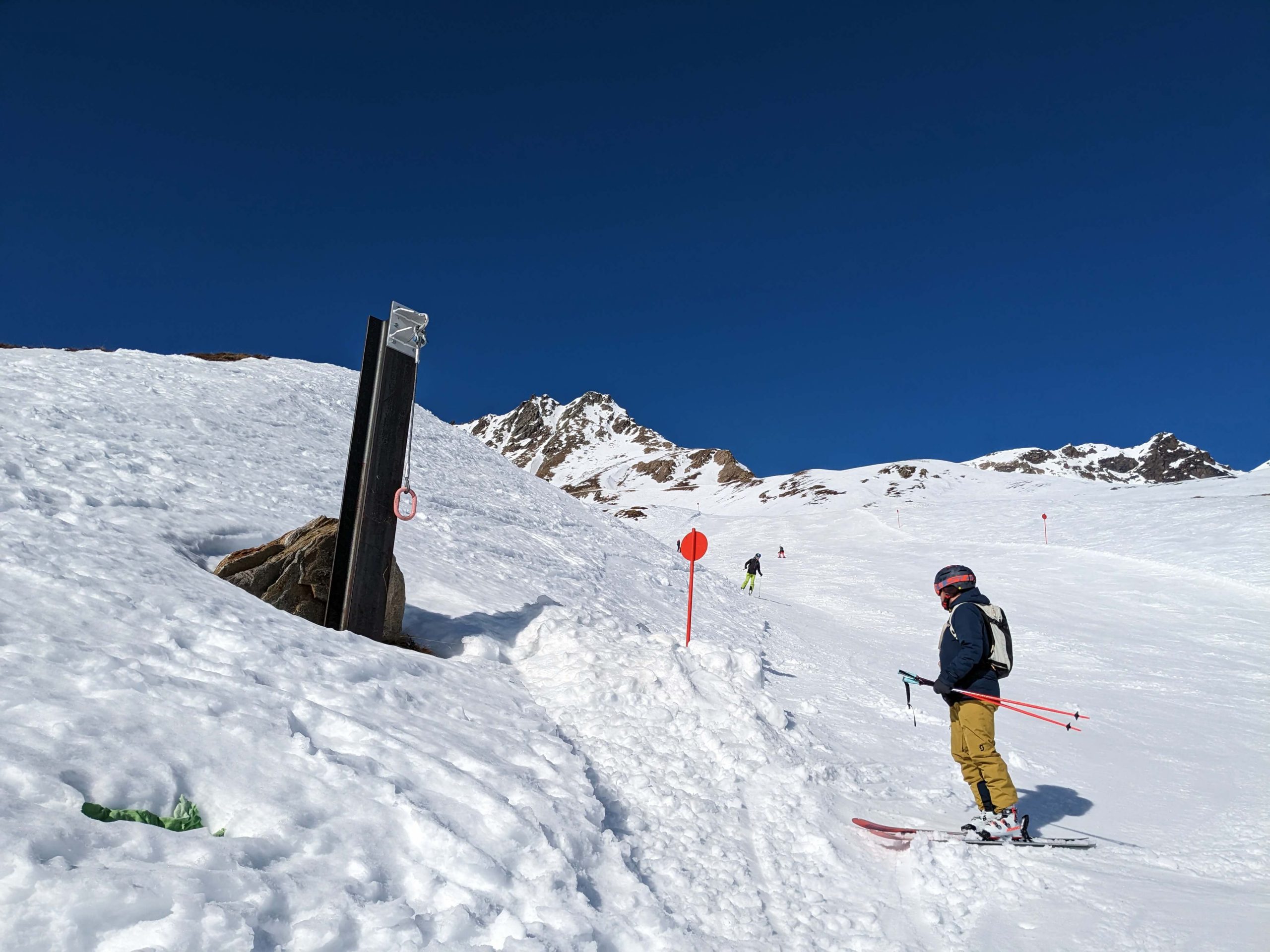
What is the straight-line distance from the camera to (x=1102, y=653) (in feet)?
54.6

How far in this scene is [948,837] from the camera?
562 centimetres

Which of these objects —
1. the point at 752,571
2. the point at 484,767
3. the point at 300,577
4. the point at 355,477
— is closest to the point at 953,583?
the point at 484,767

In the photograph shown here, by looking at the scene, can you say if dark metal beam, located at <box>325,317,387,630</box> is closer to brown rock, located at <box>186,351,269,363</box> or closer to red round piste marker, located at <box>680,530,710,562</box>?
red round piste marker, located at <box>680,530,710,562</box>

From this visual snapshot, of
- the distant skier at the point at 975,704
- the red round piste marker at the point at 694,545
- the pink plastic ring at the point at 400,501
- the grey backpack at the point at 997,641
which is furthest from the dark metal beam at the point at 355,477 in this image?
the grey backpack at the point at 997,641

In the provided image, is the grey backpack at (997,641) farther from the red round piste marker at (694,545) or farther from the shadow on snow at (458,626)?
the red round piste marker at (694,545)

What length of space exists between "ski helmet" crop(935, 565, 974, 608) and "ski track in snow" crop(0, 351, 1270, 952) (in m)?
2.10

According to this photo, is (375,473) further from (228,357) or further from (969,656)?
(228,357)

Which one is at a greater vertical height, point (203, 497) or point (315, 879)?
point (203, 497)

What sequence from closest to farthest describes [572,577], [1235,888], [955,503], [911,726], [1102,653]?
1. [1235,888]
2. [911,726]
3. [572,577]
4. [1102,653]
5. [955,503]

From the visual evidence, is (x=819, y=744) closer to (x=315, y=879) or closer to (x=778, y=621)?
(x=315, y=879)

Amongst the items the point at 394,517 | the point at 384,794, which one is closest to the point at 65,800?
the point at 384,794

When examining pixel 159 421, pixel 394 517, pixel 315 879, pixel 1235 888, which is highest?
pixel 159 421

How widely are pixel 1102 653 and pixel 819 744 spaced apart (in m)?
13.2

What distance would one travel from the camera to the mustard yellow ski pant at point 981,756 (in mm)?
5828
